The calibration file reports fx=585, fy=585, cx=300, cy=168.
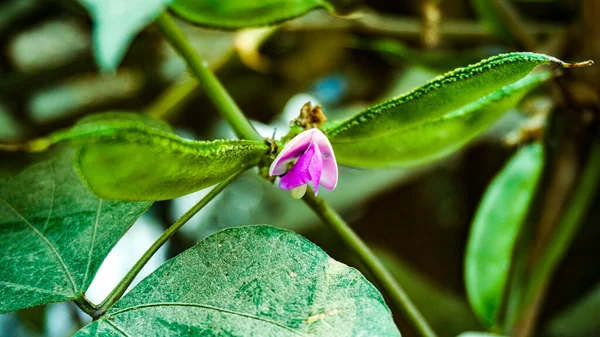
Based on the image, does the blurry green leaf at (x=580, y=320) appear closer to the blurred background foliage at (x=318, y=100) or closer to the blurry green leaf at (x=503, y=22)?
the blurred background foliage at (x=318, y=100)

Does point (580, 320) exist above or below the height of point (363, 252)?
above

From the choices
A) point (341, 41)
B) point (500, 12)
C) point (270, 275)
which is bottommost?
point (270, 275)

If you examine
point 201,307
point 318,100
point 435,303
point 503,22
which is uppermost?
point 318,100

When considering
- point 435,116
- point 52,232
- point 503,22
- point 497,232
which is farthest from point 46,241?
point 503,22

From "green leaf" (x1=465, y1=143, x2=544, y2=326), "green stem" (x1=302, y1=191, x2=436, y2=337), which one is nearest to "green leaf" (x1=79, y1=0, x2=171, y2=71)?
"green stem" (x1=302, y1=191, x2=436, y2=337)

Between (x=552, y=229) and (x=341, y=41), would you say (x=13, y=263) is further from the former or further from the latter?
(x=341, y=41)

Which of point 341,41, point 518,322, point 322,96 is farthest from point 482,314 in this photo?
point 322,96

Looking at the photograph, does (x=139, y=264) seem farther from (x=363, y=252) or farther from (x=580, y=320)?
(x=580, y=320)

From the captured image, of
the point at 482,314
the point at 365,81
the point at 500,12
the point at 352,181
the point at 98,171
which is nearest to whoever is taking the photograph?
the point at 98,171
